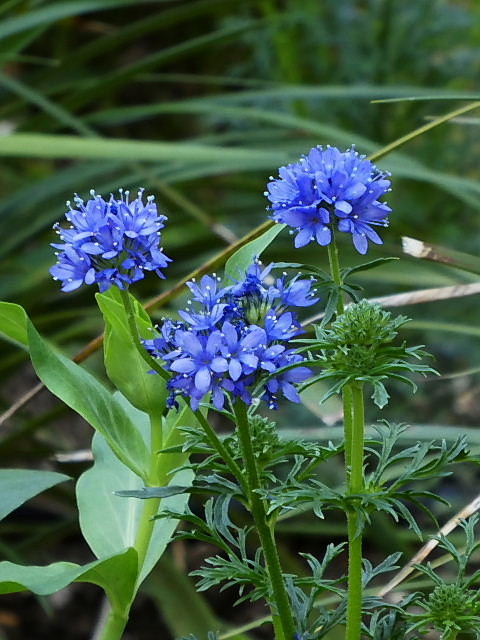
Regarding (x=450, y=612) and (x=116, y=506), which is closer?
(x=450, y=612)

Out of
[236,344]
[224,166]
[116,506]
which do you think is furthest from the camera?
[224,166]

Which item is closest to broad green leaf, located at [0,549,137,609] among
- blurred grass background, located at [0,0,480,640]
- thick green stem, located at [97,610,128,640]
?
thick green stem, located at [97,610,128,640]

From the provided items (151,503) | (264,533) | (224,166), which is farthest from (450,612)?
(224,166)

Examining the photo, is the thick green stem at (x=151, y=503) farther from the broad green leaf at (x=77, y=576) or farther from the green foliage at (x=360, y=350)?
the green foliage at (x=360, y=350)

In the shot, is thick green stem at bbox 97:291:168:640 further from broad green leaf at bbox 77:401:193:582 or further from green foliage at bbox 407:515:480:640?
green foliage at bbox 407:515:480:640

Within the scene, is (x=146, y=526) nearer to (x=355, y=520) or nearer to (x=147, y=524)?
(x=147, y=524)

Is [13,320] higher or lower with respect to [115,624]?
higher
